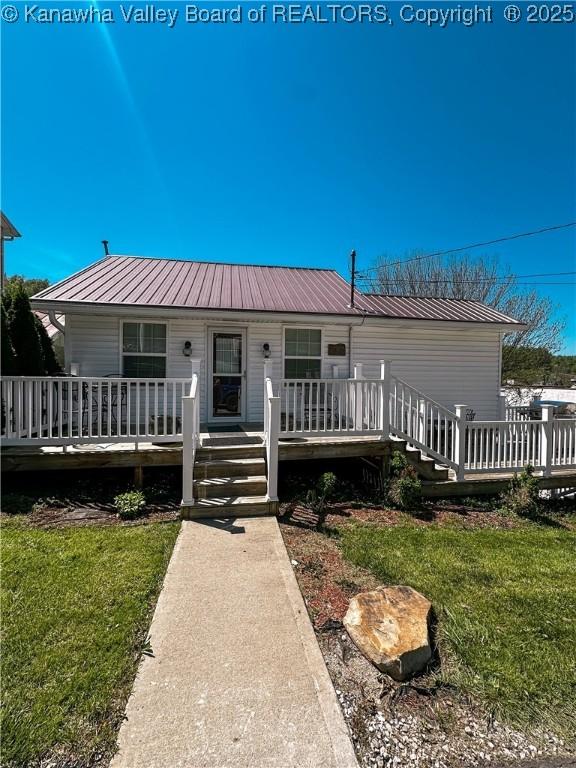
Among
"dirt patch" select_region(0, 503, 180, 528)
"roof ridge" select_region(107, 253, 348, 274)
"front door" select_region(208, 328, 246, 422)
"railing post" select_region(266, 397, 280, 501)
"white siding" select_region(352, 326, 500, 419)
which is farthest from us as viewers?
"roof ridge" select_region(107, 253, 348, 274)

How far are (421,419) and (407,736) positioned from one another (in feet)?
15.5

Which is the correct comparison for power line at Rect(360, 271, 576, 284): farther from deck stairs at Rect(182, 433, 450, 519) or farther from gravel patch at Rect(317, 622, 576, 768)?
gravel patch at Rect(317, 622, 576, 768)

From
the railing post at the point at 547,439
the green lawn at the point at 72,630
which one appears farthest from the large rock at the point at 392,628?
the railing post at the point at 547,439

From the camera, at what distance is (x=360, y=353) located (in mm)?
8703

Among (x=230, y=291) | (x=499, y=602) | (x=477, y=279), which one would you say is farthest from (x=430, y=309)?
(x=477, y=279)

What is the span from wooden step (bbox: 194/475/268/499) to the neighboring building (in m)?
2.71

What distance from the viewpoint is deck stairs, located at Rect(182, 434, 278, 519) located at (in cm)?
489

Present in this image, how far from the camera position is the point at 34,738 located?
1.82 m

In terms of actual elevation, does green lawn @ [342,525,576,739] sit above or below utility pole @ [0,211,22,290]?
below

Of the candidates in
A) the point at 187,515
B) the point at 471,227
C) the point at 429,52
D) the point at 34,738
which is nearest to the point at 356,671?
the point at 34,738

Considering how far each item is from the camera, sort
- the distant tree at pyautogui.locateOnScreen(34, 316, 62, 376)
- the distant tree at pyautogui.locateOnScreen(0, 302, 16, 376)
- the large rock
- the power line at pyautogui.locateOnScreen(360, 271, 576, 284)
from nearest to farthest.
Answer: the large rock → the distant tree at pyautogui.locateOnScreen(0, 302, 16, 376) → the distant tree at pyautogui.locateOnScreen(34, 316, 62, 376) → the power line at pyautogui.locateOnScreen(360, 271, 576, 284)

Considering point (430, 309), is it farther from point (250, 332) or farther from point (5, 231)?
point (5, 231)

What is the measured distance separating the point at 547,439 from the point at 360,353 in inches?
161

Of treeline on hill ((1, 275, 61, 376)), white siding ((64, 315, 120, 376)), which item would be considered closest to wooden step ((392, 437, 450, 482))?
white siding ((64, 315, 120, 376))
